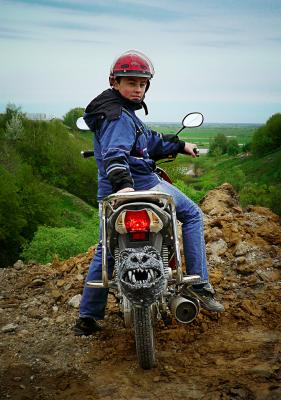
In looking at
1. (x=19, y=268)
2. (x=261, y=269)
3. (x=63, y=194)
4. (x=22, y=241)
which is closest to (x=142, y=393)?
(x=261, y=269)

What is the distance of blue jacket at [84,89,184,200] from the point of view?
3691mm

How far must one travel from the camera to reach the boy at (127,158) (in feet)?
12.4

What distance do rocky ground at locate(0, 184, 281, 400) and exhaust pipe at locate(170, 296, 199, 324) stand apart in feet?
1.50

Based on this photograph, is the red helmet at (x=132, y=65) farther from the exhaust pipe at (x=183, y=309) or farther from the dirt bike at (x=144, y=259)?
the exhaust pipe at (x=183, y=309)

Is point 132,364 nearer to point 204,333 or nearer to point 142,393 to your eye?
point 142,393

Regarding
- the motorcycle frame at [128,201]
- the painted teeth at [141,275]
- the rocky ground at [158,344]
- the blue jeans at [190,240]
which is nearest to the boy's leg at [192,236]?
the blue jeans at [190,240]

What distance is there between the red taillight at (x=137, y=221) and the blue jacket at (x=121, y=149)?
24 cm

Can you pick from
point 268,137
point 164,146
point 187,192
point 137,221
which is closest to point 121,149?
point 137,221

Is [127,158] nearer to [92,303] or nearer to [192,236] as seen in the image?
[192,236]

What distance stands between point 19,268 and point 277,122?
98.3 meters

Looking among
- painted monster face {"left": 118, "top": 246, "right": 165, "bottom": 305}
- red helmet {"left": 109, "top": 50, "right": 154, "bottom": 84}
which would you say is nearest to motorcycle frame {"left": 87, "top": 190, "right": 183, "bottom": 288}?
painted monster face {"left": 118, "top": 246, "right": 165, "bottom": 305}

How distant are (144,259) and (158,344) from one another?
1.39 meters

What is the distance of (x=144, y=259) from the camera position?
346 centimetres

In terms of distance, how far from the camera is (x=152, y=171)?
4.24 metres
